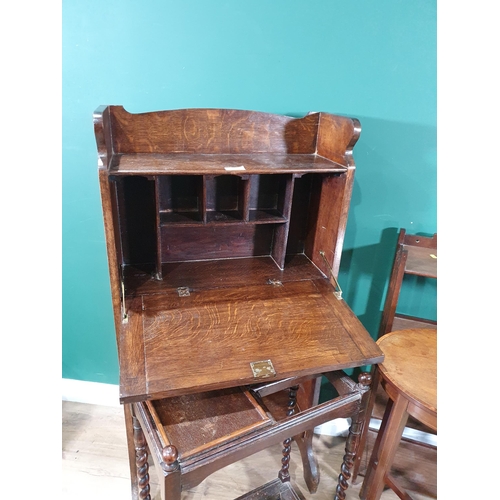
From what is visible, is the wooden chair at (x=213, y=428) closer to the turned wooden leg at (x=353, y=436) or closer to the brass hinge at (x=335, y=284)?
the turned wooden leg at (x=353, y=436)

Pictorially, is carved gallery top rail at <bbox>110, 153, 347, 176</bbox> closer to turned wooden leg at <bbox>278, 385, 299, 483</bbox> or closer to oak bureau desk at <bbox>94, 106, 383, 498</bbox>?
oak bureau desk at <bbox>94, 106, 383, 498</bbox>

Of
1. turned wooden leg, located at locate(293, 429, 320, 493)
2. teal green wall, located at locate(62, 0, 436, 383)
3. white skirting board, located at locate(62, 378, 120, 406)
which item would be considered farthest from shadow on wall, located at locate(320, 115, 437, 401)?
white skirting board, located at locate(62, 378, 120, 406)

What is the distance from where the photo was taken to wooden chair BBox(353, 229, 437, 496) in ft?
5.56

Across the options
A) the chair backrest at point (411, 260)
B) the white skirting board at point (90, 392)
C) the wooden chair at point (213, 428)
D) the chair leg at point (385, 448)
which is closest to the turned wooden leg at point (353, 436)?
the wooden chair at point (213, 428)

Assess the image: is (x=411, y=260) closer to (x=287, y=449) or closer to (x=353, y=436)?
(x=353, y=436)

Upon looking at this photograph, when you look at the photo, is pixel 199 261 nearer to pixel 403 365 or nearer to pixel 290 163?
pixel 290 163

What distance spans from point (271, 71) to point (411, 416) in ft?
5.45

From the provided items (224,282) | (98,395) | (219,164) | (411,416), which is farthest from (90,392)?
(411,416)

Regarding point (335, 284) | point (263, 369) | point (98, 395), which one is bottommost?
point (98, 395)

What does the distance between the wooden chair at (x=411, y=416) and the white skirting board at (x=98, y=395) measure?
184 millimetres

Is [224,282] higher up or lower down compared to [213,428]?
higher up

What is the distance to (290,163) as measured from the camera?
4.69ft

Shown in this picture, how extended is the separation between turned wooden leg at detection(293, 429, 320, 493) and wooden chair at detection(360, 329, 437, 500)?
23cm

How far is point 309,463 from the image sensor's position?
1.87 meters
